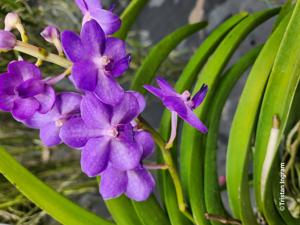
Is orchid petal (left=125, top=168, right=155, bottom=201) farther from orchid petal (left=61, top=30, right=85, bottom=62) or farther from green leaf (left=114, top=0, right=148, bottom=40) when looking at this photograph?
green leaf (left=114, top=0, right=148, bottom=40)

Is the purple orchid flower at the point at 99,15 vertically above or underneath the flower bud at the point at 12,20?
above

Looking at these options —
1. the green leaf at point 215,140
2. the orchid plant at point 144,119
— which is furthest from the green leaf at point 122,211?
the green leaf at point 215,140

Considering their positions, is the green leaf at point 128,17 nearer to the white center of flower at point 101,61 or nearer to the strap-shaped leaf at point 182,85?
the strap-shaped leaf at point 182,85

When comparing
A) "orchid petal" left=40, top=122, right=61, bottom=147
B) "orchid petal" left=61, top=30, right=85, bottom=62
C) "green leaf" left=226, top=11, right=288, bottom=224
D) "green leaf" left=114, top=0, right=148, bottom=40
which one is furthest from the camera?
"green leaf" left=114, top=0, right=148, bottom=40

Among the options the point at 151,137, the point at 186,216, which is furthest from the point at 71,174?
the point at 151,137

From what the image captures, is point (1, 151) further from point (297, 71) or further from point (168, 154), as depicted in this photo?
point (297, 71)

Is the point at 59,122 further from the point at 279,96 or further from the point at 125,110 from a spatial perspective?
the point at 279,96

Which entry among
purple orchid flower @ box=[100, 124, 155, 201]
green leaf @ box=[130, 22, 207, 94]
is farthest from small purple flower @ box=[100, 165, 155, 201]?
green leaf @ box=[130, 22, 207, 94]
